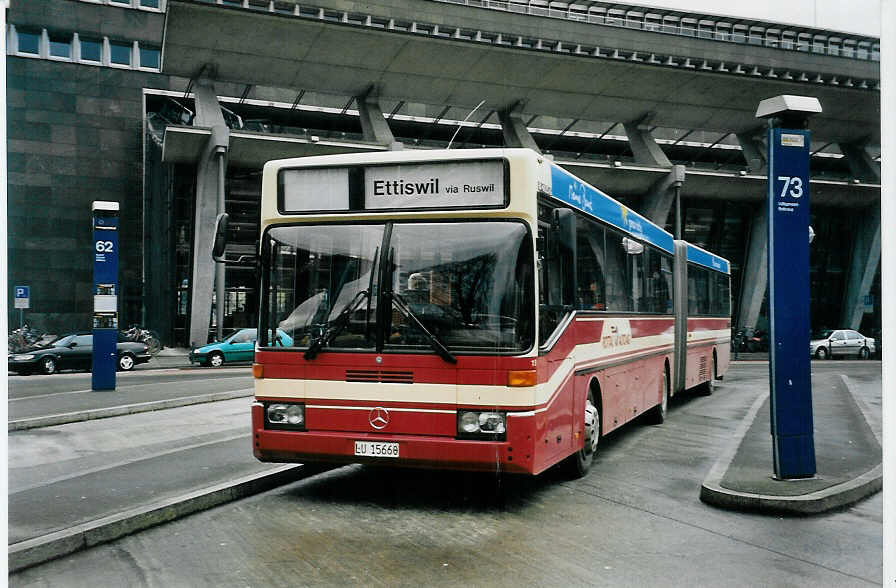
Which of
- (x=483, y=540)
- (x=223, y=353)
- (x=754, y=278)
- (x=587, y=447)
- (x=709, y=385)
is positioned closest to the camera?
(x=483, y=540)

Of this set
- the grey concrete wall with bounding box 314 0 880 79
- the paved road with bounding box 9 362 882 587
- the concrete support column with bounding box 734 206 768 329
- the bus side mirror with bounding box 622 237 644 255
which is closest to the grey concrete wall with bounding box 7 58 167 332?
the grey concrete wall with bounding box 314 0 880 79

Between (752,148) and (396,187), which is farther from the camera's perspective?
(752,148)

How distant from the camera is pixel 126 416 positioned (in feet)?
45.9

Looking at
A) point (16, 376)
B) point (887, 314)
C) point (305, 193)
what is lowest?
point (16, 376)

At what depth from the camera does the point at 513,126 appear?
41156mm

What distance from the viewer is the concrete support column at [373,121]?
38469mm

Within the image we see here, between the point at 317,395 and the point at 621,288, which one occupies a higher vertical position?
the point at 621,288

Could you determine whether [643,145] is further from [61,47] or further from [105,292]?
[105,292]

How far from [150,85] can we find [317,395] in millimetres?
38601

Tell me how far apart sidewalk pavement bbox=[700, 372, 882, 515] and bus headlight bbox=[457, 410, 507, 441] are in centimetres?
216

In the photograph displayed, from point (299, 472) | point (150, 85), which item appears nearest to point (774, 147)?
point (299, 472)

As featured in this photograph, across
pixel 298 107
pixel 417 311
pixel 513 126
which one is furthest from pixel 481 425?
pixel 513 126

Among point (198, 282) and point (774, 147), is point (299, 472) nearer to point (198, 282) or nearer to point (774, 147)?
point (774, 147)

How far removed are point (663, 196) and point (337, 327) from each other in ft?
129
